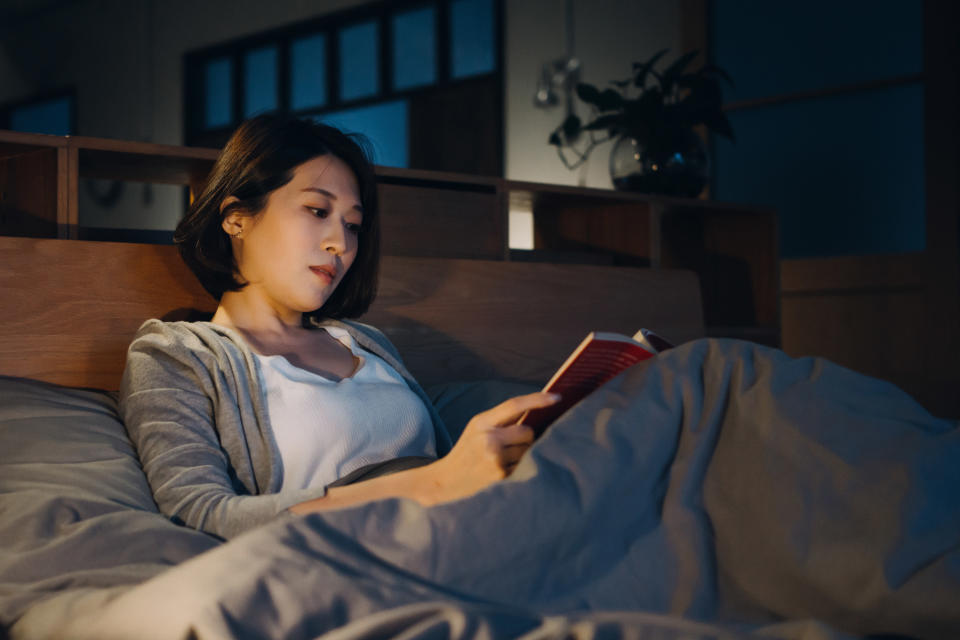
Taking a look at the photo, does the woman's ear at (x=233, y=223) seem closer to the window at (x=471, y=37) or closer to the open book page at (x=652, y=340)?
the open book page at (x=652, y=340)

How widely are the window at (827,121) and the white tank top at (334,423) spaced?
2687mm

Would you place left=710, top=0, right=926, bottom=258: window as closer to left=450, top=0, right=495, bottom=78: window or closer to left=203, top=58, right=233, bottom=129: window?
left=450, top=0, right=495, bottom=78: window

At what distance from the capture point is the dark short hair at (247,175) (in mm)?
1500

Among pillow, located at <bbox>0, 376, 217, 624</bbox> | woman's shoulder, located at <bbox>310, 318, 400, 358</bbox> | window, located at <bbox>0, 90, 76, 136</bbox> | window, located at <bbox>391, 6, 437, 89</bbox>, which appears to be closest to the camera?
pillow, located at <bbox>0, 376, 217, 624</bbox>

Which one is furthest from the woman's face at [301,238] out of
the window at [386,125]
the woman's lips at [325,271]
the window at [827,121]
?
the window at [386,125]

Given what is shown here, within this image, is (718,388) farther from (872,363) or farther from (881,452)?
(872,363)

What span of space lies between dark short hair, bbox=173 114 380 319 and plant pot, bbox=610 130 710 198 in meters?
1.58

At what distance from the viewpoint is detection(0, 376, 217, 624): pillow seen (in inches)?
39.5

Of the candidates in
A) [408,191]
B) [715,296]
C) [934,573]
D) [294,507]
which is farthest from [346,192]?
[715,296]

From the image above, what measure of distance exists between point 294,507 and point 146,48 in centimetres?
620

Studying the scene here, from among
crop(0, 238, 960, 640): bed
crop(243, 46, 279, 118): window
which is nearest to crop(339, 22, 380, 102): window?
crop(243, 46, 279, 118): window

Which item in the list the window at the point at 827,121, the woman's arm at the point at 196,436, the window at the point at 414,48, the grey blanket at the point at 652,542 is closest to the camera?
the grey blanket at the point at 652,542

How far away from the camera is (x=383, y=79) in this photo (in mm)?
5738

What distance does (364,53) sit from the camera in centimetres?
585
